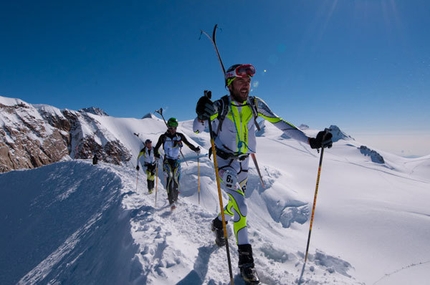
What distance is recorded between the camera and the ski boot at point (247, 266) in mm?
3363

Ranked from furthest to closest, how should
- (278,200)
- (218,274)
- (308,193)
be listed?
1. (308,193)
2. (278,200)
3. (218,274)

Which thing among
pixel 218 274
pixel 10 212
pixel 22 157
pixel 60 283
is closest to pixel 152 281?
pixel 218 274

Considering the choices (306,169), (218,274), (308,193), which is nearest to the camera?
(218,274)

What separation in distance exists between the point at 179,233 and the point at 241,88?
3.63m

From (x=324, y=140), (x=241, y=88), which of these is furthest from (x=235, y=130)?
(x=324, y=140)

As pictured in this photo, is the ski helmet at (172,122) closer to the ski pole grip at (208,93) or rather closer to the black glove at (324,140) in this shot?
the ski pole grip at (208,93)

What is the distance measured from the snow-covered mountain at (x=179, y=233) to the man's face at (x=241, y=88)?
2971mm

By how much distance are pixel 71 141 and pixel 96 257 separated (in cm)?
9574

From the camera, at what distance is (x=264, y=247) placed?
5117 mm

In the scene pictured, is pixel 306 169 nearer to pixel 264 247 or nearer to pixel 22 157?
pixel 264 247

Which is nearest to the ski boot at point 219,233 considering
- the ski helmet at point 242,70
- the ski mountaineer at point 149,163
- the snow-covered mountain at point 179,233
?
the snow-covered mountain at point 179,233

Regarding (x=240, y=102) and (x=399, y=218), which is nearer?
(x=240, y=102)

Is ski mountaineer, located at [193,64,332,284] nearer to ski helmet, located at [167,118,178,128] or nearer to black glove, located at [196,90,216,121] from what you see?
black glove, located at [196,90,216,121]

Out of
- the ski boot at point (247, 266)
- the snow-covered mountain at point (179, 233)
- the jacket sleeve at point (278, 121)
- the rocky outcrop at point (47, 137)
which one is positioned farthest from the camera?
the rocky outcrop at point (47, 137)
